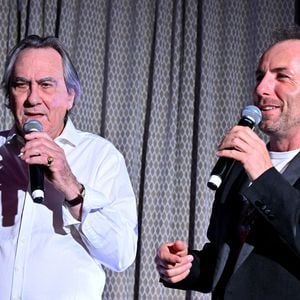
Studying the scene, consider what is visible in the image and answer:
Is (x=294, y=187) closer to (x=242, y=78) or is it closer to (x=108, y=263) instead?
(x=108, y=263)

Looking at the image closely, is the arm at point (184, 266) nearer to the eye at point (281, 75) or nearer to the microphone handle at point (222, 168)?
the microphone handle at point (222, 168)

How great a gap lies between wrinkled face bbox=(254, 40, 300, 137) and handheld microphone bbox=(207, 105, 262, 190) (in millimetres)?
73

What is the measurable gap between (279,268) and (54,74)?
97 centimetres

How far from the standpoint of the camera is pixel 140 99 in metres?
3.38

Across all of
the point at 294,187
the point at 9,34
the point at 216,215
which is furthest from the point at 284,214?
the point at 9,34

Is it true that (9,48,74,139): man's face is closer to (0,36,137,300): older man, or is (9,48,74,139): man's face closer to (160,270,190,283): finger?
(0,36,137,300): older man

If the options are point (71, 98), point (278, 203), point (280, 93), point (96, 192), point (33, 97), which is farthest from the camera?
point (71, 98)

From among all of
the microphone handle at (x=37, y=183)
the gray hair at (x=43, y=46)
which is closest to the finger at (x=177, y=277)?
the microphone handle at (x=37, y=183)

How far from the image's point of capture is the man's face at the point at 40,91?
222 centimetres

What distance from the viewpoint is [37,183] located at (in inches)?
75.2

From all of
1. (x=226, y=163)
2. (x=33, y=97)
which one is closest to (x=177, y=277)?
(x=226, y=163)

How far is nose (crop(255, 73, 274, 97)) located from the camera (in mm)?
1928

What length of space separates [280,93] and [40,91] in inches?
29.2

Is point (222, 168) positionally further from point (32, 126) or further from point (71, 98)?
point (71, 98)
